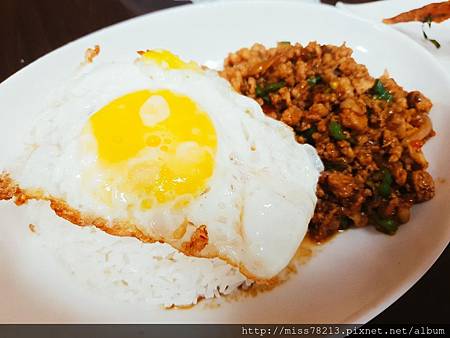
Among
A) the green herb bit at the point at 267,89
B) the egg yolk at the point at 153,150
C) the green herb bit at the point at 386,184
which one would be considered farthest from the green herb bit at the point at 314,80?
the egg yolk at the point at 153,150

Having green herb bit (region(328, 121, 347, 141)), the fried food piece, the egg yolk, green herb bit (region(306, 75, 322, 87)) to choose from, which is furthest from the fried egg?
the fried food piece

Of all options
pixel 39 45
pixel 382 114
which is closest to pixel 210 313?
pixel 382 114

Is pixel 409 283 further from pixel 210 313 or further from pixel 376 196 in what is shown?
pixel 210 313

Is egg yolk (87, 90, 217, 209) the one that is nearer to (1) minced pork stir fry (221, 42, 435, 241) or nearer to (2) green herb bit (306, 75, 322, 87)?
(1) minced pork stir fry (221, 42, 435, 241)

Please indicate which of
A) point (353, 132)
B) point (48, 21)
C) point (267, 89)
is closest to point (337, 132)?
point (353, 132)

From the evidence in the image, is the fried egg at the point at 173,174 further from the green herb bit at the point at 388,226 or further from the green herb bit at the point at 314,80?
the green herb bit at the point at 314,80

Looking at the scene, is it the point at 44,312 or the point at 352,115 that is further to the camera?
the point at 352,115

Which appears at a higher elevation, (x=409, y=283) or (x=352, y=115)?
(x=352, y=115)
